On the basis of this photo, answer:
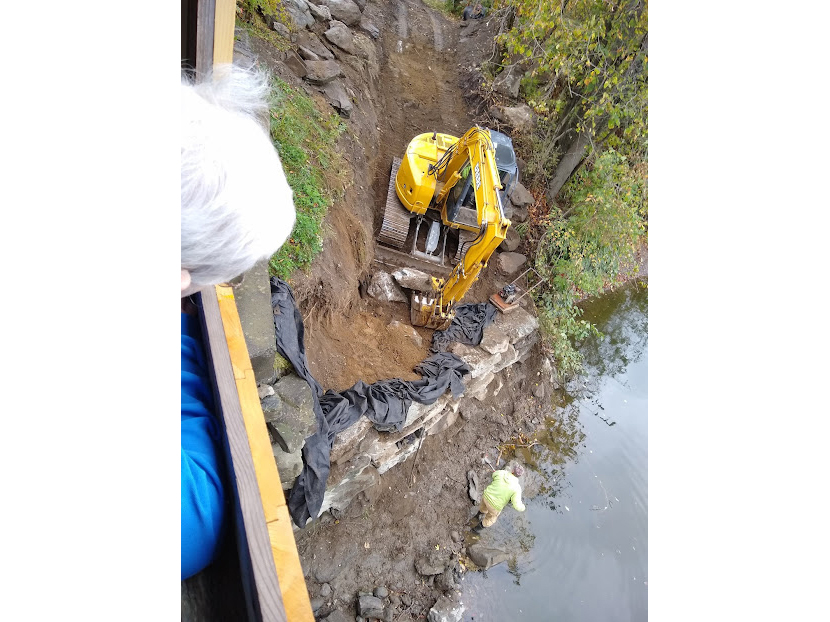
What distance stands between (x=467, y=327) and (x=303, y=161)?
11.8 feet

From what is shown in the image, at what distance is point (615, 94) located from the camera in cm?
675

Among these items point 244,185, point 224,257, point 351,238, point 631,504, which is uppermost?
point 244,185

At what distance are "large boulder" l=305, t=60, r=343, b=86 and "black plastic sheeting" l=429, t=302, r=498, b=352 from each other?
4.62 metres

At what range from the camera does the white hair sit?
0.95 metres

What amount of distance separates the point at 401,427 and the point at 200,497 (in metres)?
4.57

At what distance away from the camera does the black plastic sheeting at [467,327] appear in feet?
23.2

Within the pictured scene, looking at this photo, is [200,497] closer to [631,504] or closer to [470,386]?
[470,386]

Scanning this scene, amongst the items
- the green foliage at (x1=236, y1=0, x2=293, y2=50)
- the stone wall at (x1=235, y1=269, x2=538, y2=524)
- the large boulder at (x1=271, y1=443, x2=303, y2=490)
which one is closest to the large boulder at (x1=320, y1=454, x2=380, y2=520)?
the stone wall at (x1=235, y1=269, x2=538, y2=524)

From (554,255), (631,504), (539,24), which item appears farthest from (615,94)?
(631,504)

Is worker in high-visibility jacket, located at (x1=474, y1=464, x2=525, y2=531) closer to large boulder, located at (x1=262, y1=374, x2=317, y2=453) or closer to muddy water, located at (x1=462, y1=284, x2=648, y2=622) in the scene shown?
muddy water, located at (x1=462, y1=284, x2=648, y2=622)

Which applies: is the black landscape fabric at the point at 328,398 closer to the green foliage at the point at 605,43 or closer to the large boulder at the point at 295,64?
the green foliage at the point at 605,43

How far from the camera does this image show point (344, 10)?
34.9ft

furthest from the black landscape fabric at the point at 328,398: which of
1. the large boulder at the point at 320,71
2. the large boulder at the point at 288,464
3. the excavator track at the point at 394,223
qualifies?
the large boulder at the point at 320,71

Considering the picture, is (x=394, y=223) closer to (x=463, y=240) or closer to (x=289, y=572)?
(x=463, y=240)
